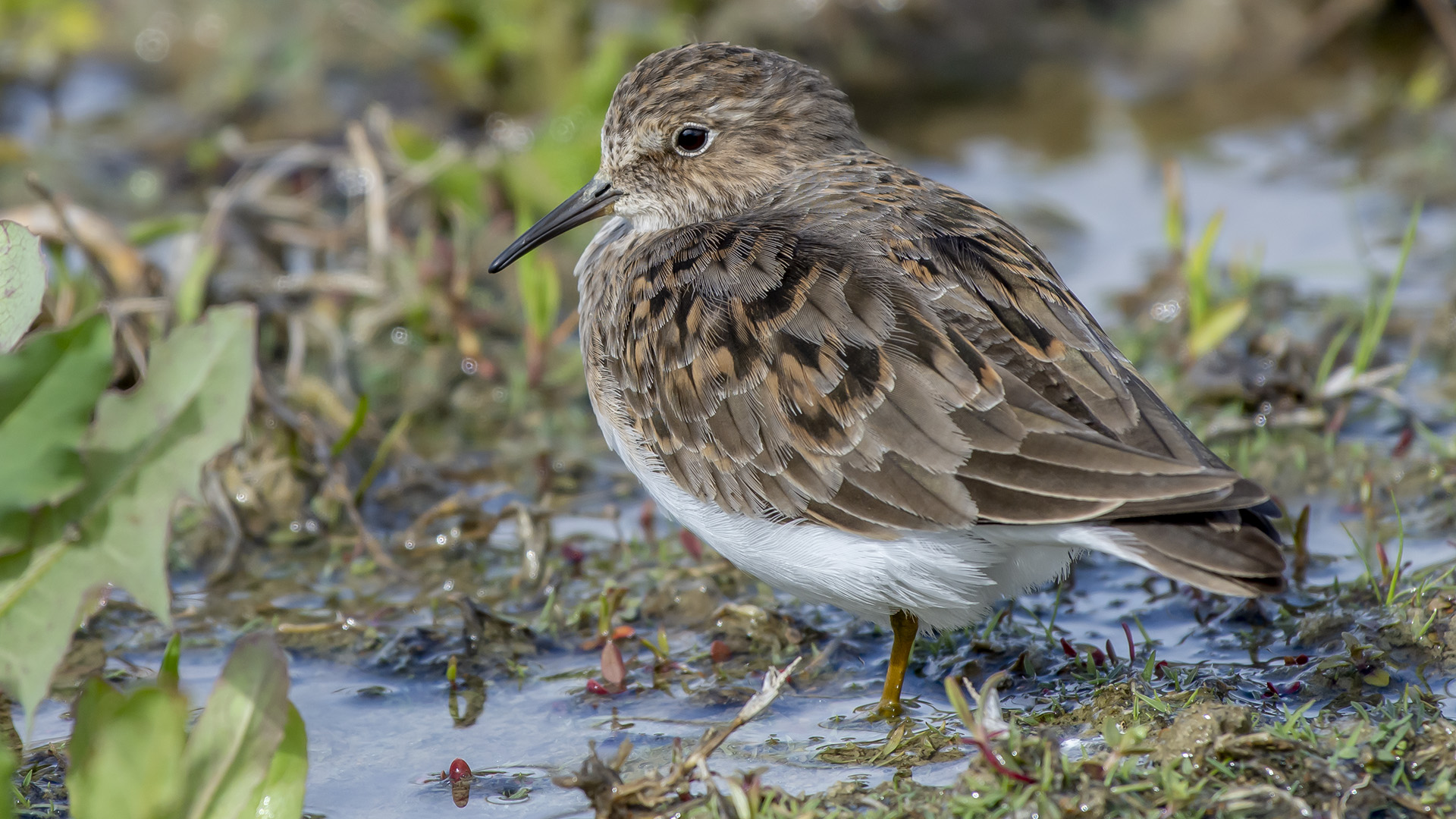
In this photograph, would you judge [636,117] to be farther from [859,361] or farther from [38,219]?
[38,219]

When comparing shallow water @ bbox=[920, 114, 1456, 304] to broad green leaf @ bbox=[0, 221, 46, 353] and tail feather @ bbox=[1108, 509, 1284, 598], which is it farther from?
broad green leaf @ bbox=[0, 221, 46, 353]

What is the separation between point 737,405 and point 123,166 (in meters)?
5.66

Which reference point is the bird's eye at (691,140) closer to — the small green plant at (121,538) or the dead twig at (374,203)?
the dead twig at (374,203)

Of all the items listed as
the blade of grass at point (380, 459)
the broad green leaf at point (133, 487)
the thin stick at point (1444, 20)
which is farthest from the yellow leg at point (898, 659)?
the thin stick at point (1444, 20)

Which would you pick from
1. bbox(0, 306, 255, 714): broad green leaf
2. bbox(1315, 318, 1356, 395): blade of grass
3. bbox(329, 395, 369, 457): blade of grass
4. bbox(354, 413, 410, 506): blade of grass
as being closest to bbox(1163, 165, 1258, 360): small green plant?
bbox(1315, 318, 1356, 395): blade of grass

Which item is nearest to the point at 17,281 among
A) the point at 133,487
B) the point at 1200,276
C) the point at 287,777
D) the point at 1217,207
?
the point at 133,487

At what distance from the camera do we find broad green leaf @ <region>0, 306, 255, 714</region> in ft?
11.0

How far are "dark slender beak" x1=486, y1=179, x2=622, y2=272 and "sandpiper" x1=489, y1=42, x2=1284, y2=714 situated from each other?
57 centimetres

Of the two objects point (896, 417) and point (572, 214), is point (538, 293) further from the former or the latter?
point (896, 417)

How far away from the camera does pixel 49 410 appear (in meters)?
3.32

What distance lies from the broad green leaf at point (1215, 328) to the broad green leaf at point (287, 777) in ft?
13.3

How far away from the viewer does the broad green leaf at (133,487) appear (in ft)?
11.0

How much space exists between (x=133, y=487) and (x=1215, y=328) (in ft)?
13.8

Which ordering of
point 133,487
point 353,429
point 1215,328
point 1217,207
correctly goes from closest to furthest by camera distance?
point 133,487 < point 353,429 < point 1215,328 < point 1217,207
